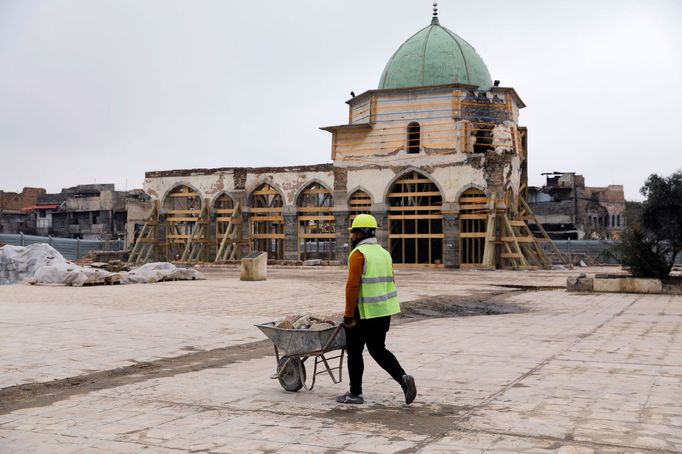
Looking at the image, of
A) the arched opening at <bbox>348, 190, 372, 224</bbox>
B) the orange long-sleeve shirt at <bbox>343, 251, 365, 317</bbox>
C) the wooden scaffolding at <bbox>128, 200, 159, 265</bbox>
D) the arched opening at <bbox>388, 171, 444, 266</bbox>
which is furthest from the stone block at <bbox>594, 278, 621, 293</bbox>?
the wooden scaffolding at <bbox>128, 200, 159, 265</bbox>

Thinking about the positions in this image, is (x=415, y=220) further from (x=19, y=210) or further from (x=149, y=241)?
(x=19, y=210)

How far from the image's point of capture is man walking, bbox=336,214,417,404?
5.75 metres

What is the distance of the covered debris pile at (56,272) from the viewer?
19.8 meters

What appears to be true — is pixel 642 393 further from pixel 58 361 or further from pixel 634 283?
pixel 634 283

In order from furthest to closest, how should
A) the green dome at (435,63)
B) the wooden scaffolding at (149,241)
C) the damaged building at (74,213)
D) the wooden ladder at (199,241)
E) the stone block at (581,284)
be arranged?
1. the damaged building at (74,213)
2. the wooden scaffolding at (149,241)
3. the wooden ladder at (199,241)
4. the green dome at (435,63)
5. the stone block at (581,284)

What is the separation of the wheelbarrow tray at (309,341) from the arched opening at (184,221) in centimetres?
3087

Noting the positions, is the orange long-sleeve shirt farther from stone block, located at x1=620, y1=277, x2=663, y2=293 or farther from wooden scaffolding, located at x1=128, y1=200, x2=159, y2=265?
wooden scaffolding, located at x1=128, y1=200, x2=159, y2=265

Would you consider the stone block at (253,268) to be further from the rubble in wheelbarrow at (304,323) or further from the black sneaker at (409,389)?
the black sneaker at (409,389)

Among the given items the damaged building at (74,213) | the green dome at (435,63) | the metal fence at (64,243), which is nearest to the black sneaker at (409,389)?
the metal fence at (64,243)

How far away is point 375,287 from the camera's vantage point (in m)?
5.92

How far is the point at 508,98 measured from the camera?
3306cm

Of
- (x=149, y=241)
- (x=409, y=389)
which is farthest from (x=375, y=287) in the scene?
(x=149, y=241)

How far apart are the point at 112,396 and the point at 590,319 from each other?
8.57 m

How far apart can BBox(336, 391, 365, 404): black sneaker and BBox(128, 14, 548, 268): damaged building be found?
2464cm
